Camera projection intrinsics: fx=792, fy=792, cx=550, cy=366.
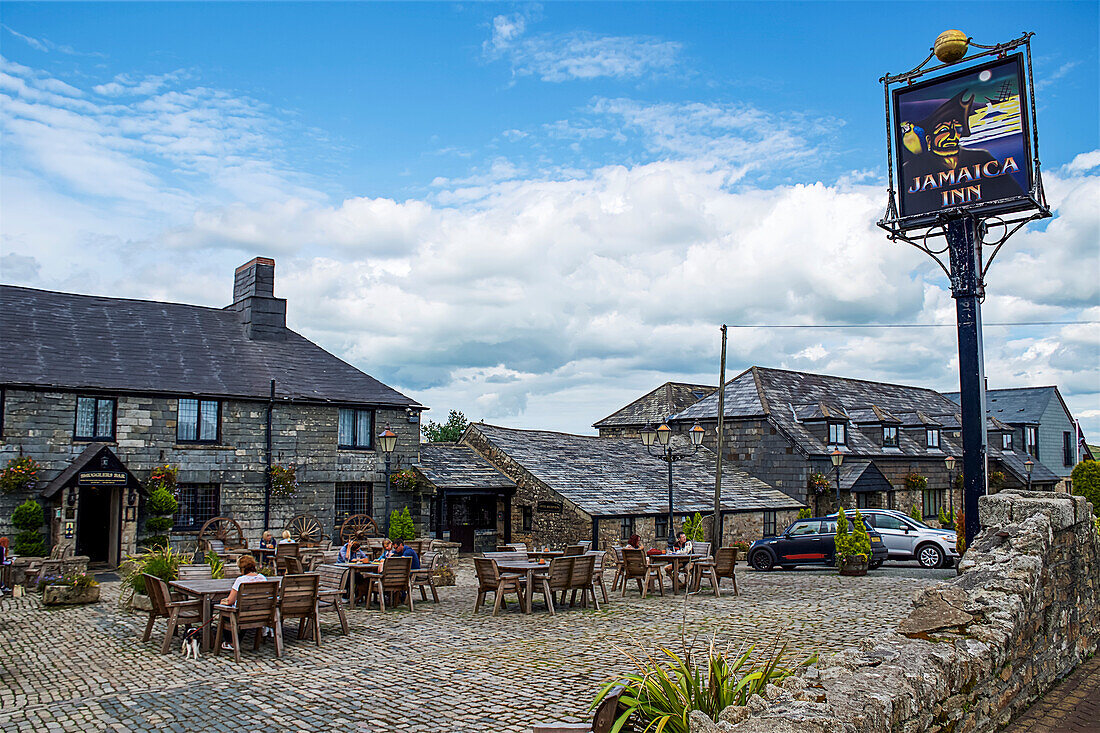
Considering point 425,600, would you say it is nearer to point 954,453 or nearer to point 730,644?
point 730,644

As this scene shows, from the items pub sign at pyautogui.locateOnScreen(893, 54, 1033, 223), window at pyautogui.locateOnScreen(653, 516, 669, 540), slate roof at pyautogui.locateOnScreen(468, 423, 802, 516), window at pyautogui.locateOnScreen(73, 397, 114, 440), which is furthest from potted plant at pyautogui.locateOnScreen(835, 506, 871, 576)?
window at pyautogui.locateOnScreen(73, 397, 114, 440)

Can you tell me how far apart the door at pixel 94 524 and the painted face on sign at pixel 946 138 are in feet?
75.6

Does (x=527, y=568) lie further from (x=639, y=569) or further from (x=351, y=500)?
(x=351, y=500)

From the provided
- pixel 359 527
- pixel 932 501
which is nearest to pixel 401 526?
pixel 359 527

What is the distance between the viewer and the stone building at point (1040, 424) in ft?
157

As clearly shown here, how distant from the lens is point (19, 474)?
19.4 meters

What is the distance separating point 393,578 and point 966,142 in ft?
50.1

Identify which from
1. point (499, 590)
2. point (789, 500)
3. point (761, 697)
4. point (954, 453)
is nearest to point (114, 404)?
point (499, 590)

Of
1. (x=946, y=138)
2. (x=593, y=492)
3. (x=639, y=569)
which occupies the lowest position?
(x=639, y=569)

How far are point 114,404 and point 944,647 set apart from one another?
21.4 meters

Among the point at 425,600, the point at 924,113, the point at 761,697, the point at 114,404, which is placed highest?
the point at 924,113

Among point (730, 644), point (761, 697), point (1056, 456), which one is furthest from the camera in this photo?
point (1056, 456)

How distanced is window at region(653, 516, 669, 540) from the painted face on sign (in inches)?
569

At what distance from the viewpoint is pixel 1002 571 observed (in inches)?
316
